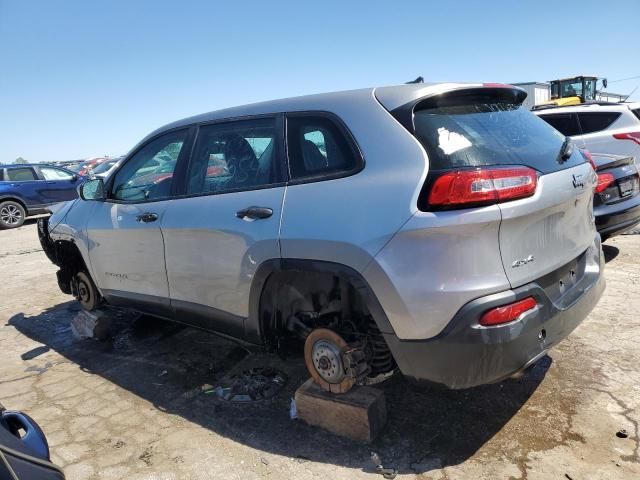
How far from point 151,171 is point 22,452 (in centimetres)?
258

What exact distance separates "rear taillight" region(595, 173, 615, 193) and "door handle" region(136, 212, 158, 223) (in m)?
4.36

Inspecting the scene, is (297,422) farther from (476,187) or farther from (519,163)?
(519,163)

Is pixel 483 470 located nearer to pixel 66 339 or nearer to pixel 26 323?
pixel 66 339

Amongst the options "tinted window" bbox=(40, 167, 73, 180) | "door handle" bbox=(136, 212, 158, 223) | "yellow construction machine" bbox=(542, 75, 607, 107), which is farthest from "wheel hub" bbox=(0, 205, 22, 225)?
"yellow construction machine" bbox=(542, 75, 607, 107)

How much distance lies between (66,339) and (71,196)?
10865mm

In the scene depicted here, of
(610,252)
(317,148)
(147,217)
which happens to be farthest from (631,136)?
(147,217)

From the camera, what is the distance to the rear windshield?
2.23 metres

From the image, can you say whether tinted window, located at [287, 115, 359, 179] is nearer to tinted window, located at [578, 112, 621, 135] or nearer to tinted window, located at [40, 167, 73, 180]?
tinted window, located at [578, 112, 621, 135]

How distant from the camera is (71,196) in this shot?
1401 centimetres

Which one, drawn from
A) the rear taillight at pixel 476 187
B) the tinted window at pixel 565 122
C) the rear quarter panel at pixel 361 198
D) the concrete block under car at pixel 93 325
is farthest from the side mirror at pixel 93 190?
the tinted window at pixel 565 122

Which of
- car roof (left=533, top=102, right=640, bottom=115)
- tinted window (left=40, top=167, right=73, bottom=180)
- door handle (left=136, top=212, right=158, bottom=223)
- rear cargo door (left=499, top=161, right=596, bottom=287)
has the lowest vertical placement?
rear cargo door (left=499, top=161, right=596, bottom=287)

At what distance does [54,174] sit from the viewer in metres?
13.7

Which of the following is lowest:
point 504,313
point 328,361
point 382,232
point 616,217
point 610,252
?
point 610,252

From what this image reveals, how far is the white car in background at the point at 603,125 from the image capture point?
267 inches
